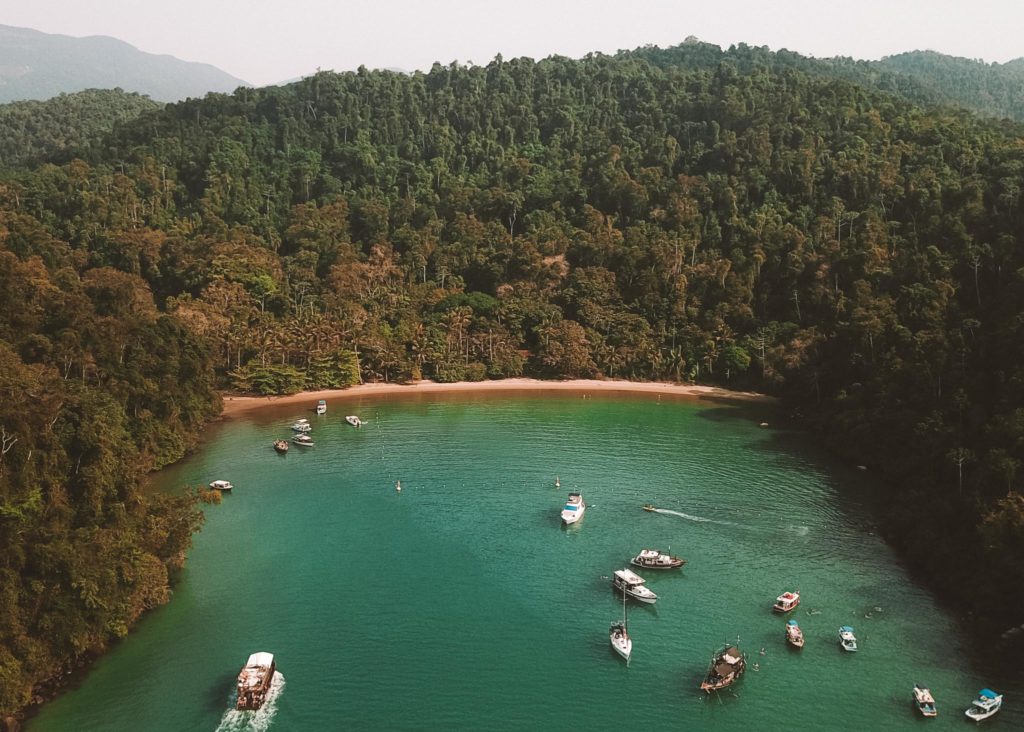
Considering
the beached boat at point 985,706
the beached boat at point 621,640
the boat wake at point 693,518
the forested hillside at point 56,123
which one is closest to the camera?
the beached boat at point 985,706

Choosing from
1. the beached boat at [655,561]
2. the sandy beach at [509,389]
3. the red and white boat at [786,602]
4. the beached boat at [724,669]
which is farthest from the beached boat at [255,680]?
the sandy beach at [509,389]

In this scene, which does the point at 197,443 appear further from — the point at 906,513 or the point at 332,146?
the point at 332,146

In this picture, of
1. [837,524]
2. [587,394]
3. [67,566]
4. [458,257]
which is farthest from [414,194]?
[67,566]

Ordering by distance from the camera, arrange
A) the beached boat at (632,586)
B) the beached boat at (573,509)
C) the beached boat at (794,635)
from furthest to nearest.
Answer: the beached boat at (573,509)
the beached boat at (632,586)
the beached boat at (794,635)

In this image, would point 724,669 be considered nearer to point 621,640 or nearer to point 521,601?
point 621,640

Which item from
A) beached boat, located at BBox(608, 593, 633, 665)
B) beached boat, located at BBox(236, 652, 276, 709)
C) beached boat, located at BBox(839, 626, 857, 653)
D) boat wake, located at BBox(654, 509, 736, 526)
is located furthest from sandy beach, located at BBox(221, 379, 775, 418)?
beached boat, located at BBox(608, 593, 633, 665)

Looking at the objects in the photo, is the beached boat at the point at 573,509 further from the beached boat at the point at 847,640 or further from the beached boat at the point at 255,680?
the beached boat at the point at 255,680

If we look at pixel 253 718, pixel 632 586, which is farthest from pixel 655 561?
pixel 253 718
